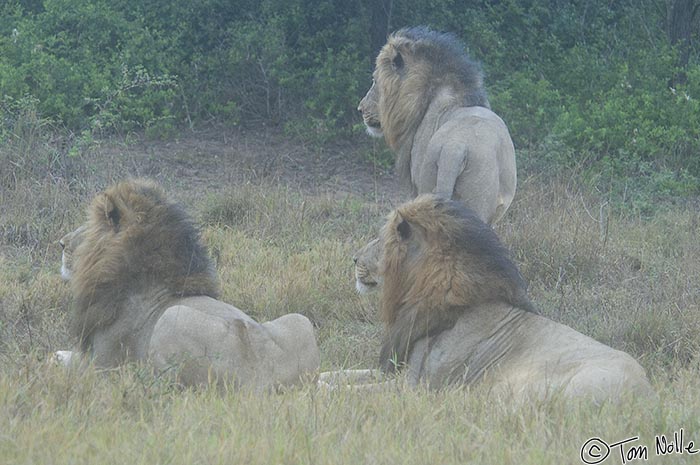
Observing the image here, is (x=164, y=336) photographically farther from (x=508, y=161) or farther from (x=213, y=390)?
(x=508, y=161)

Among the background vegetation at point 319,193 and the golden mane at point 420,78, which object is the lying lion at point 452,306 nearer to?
the background vegetation at point 319,193

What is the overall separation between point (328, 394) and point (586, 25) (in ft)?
35.8

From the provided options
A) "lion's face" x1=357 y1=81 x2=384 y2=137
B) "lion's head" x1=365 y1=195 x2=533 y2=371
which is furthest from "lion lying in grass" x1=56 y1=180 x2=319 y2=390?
"lion's face" x1=357 y1=81 x2=384 y2=137

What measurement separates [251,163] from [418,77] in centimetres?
491

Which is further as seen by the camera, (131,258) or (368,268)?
(368,268)

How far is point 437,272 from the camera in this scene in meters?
5.69

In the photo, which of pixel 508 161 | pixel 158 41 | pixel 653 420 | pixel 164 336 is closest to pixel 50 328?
pixel 164 336

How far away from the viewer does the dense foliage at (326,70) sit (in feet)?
40.2

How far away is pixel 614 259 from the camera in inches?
Result: 336

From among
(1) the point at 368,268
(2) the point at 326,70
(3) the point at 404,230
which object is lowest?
(2) the point at 326,70

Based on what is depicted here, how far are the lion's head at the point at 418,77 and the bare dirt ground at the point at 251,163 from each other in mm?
3290

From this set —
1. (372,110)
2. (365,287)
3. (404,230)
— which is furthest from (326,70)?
(404,230)

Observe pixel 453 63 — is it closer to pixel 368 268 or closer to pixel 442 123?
pixel 442 123
